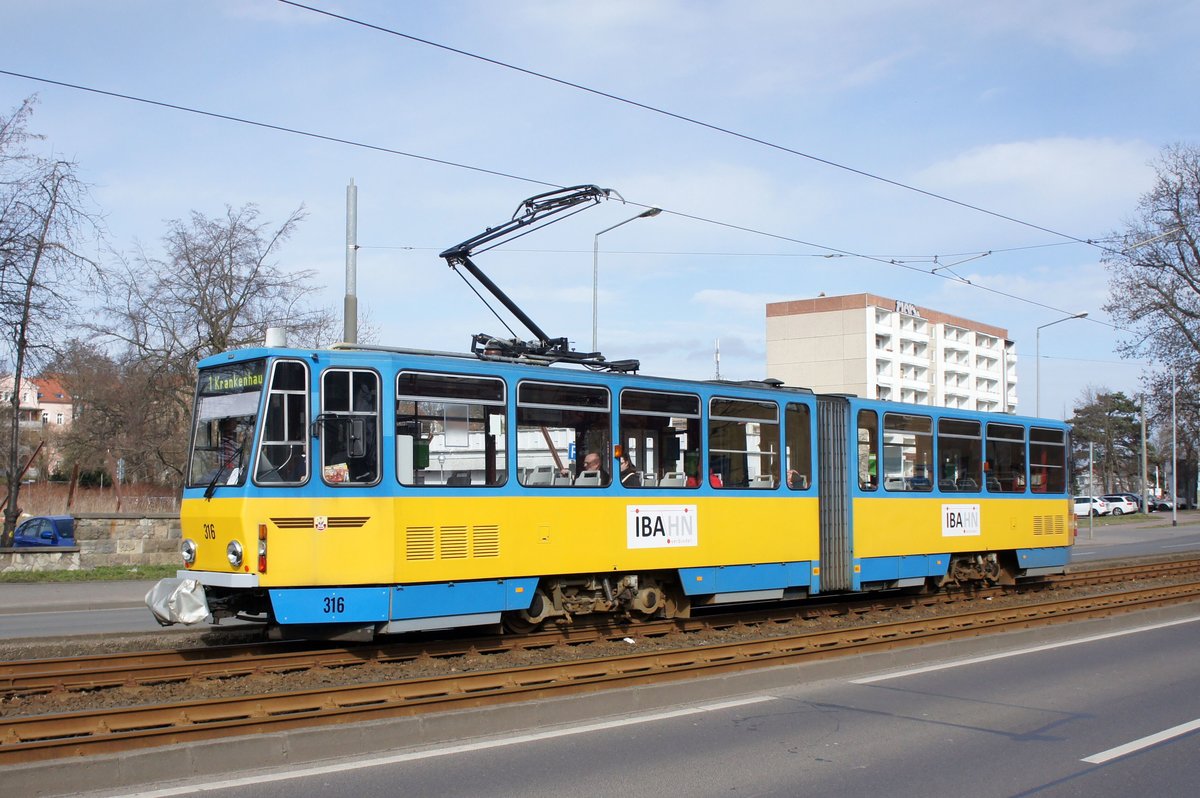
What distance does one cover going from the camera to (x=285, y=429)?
34.0ft

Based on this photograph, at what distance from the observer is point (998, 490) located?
18719 mm

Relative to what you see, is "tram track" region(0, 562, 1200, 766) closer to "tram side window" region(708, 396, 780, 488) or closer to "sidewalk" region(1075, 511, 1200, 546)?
"tram side window" region(708, 396, 780, 488)

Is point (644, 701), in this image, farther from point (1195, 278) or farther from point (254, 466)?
point (1195, 278)

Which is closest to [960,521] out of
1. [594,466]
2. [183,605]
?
[594,466]

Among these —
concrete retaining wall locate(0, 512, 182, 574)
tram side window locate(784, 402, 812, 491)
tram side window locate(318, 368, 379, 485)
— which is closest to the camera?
tram side window locate(318, 368, 379, 485)

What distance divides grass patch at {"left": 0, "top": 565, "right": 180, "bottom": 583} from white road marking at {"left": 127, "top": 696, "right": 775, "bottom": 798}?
604 inches

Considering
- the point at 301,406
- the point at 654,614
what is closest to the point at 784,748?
the point at 301,406

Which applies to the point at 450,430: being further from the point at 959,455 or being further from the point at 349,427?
the point at 959,455

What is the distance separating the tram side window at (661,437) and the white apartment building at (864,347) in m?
80.0

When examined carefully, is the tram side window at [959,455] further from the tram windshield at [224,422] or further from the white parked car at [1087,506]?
the white parked car at [1087,506]

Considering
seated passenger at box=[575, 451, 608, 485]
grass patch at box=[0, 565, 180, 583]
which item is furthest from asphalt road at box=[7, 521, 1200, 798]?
grass patch at box=[0, 565, 180, 583]

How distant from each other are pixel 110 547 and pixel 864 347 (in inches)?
3207

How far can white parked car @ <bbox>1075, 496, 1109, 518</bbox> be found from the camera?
63.3 m

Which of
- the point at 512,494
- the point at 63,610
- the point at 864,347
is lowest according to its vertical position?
the point at 63,610
